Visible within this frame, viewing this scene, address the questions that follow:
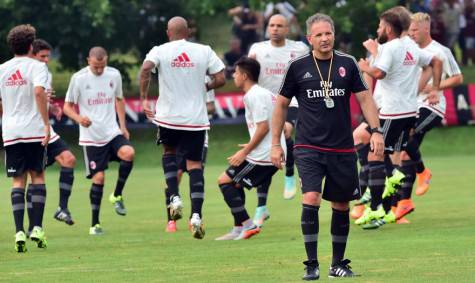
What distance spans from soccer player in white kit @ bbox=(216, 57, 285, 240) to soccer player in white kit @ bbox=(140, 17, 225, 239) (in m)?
0.33

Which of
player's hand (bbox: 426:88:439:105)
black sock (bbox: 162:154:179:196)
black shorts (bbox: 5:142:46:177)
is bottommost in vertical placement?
black sock (bbox: 162:154:179:196)

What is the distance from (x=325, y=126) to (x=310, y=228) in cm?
84

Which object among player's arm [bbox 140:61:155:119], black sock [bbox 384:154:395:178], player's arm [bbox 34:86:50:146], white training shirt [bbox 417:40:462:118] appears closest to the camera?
player's arm [bbox 34:86:50:146]

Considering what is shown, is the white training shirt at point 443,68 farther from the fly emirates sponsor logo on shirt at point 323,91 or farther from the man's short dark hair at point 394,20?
the fly emirates sponsor logo on shirt at point 323,91

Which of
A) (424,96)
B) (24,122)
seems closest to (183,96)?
(24,122)

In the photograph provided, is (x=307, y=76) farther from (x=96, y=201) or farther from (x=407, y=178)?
(x=96, y=201)

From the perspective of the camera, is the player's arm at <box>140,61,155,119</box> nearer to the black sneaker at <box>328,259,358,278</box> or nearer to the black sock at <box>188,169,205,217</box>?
the black sock at <box>188,169,205,217</box>

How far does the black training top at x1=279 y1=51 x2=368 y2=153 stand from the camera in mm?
11297

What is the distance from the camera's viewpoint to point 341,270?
1114cm

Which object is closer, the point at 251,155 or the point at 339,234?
the point at 339,234

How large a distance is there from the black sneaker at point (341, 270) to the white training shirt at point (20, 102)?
501 cm

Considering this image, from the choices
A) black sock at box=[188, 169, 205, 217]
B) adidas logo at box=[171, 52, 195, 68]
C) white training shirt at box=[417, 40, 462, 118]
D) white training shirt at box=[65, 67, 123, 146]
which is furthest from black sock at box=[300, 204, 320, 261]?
white training shirt at box=[65, 67, 123, 146]

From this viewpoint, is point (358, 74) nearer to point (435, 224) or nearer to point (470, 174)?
point (435, 224)

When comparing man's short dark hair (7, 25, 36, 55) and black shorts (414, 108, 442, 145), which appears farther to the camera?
black shorts (414, 108, 442, 145)
